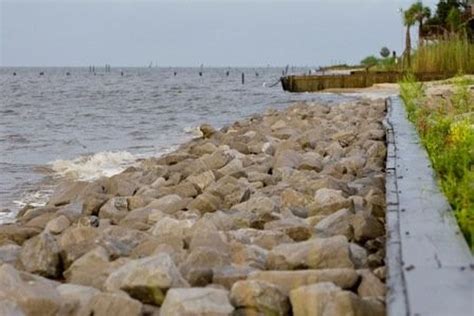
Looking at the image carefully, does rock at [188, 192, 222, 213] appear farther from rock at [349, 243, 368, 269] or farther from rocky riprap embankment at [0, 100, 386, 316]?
rock at [349, 243, 368, 269]

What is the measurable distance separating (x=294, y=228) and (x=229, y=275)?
686 mm

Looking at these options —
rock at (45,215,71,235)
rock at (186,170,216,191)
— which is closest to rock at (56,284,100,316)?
rock at (45,215,71,235)

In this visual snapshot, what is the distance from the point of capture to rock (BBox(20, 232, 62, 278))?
2967 mm

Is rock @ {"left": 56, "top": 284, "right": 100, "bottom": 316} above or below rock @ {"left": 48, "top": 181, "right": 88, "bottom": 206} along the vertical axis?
above

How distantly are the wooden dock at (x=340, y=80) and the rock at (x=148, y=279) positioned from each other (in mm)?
23033

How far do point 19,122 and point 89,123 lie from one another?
179 cm

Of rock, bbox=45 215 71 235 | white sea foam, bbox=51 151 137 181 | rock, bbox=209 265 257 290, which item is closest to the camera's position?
rock, bbox=209 265 257 290

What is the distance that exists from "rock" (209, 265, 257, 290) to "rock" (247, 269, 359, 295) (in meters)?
0.10

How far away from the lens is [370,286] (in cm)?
232

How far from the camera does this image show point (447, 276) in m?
2.07

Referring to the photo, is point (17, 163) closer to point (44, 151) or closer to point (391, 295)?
point (44, 151)

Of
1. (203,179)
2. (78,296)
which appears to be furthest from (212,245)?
(203,179)

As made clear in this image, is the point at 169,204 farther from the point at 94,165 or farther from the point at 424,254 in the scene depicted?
the point at 94,165

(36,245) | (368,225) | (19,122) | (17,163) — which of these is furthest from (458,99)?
(19,122)
